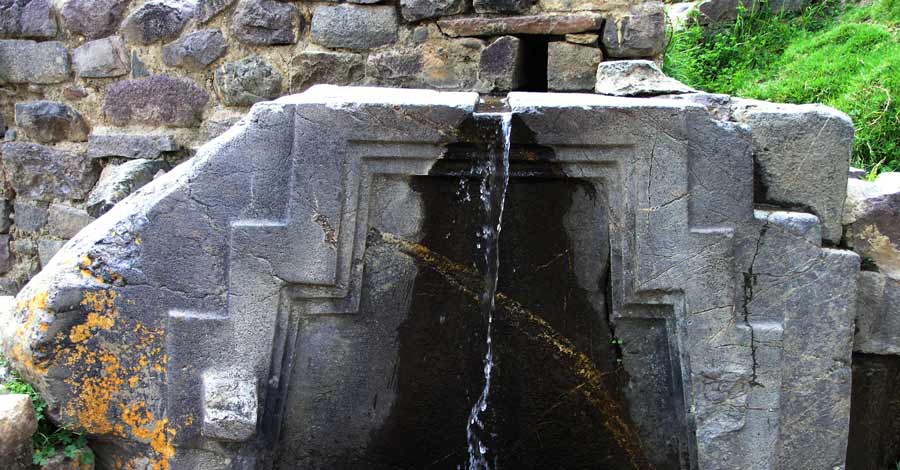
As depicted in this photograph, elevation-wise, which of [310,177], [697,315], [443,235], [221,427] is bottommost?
[221,427]

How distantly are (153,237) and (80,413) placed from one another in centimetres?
54

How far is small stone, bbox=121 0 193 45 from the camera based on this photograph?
136 inches

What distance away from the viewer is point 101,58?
3.59m

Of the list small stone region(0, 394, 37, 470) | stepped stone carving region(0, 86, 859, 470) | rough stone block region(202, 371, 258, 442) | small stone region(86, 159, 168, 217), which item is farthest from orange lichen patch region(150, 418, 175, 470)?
small stone region(86, 159, 168, 217)

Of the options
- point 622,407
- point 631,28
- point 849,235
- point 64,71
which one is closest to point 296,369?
point 622,407

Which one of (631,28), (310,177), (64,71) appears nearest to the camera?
(310,177)

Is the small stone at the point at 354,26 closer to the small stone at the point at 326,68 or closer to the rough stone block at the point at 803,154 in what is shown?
the small stone at the point at 326,68

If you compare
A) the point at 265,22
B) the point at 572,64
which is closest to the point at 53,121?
the point at 265,22

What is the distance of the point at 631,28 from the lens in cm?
322

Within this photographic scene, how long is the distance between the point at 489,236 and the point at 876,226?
1156mm

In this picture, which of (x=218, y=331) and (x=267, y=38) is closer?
(x=218, y=331)

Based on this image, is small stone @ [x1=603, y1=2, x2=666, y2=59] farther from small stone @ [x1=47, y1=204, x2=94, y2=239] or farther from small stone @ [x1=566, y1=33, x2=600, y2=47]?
small stone @ [x1=47, y1=204, x2=94, y2=239]

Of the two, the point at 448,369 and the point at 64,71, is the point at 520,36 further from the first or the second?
the point at 64,71

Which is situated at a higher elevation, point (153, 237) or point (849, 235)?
point (849, 235)
